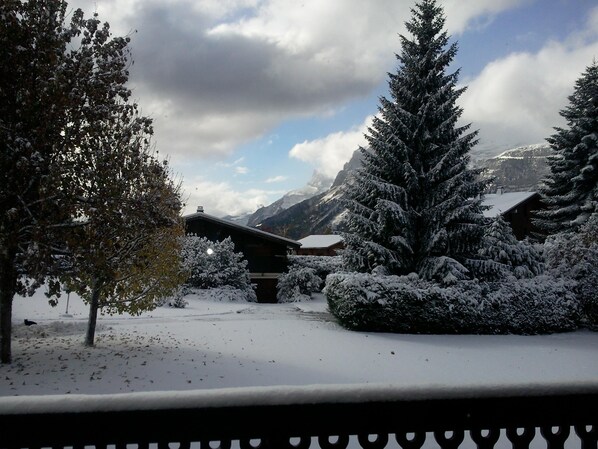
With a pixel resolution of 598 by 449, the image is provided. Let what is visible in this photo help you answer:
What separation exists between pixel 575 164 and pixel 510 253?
19.5 metres

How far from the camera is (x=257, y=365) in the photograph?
31.4 ft

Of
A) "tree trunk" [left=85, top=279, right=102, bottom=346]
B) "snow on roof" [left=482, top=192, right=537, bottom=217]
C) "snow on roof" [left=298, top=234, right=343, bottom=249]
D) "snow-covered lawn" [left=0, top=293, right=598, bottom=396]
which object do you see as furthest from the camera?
"snow on roof" [left=298, top=234, right=343, bottom=249]

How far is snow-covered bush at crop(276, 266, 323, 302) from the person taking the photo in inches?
1204

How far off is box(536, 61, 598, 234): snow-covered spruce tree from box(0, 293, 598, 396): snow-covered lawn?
19890 mm

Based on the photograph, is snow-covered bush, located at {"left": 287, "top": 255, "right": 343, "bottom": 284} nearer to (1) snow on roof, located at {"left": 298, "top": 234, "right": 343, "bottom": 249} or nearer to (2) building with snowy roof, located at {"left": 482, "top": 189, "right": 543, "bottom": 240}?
(2) building with snowy roof, located at {"left": 482, "top": 189, "right": 543, "bottom": 240}

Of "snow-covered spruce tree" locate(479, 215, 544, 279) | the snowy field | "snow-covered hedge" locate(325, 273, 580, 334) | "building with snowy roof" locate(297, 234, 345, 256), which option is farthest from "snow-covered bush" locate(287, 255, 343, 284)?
"building with snowy roof" locate(297, 234, 345, 256)

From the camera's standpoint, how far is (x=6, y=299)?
29.2 ft

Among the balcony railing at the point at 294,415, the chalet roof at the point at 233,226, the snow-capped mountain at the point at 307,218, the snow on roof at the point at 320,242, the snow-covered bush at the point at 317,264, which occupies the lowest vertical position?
the snow-covered bush at the point at 317,264

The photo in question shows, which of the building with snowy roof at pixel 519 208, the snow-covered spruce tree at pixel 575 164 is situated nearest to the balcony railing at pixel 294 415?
the snow-covered spruce tree at pixel 575 164

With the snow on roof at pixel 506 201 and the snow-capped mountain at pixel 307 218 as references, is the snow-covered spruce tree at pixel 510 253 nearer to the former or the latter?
the snow on roof at pixel 506 201

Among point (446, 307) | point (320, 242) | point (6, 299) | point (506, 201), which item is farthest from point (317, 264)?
point (320, 242)

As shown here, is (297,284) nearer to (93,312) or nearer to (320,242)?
(93,312)

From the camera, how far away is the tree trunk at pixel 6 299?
870 cm

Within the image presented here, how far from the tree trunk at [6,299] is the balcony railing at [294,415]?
27.1 ft
